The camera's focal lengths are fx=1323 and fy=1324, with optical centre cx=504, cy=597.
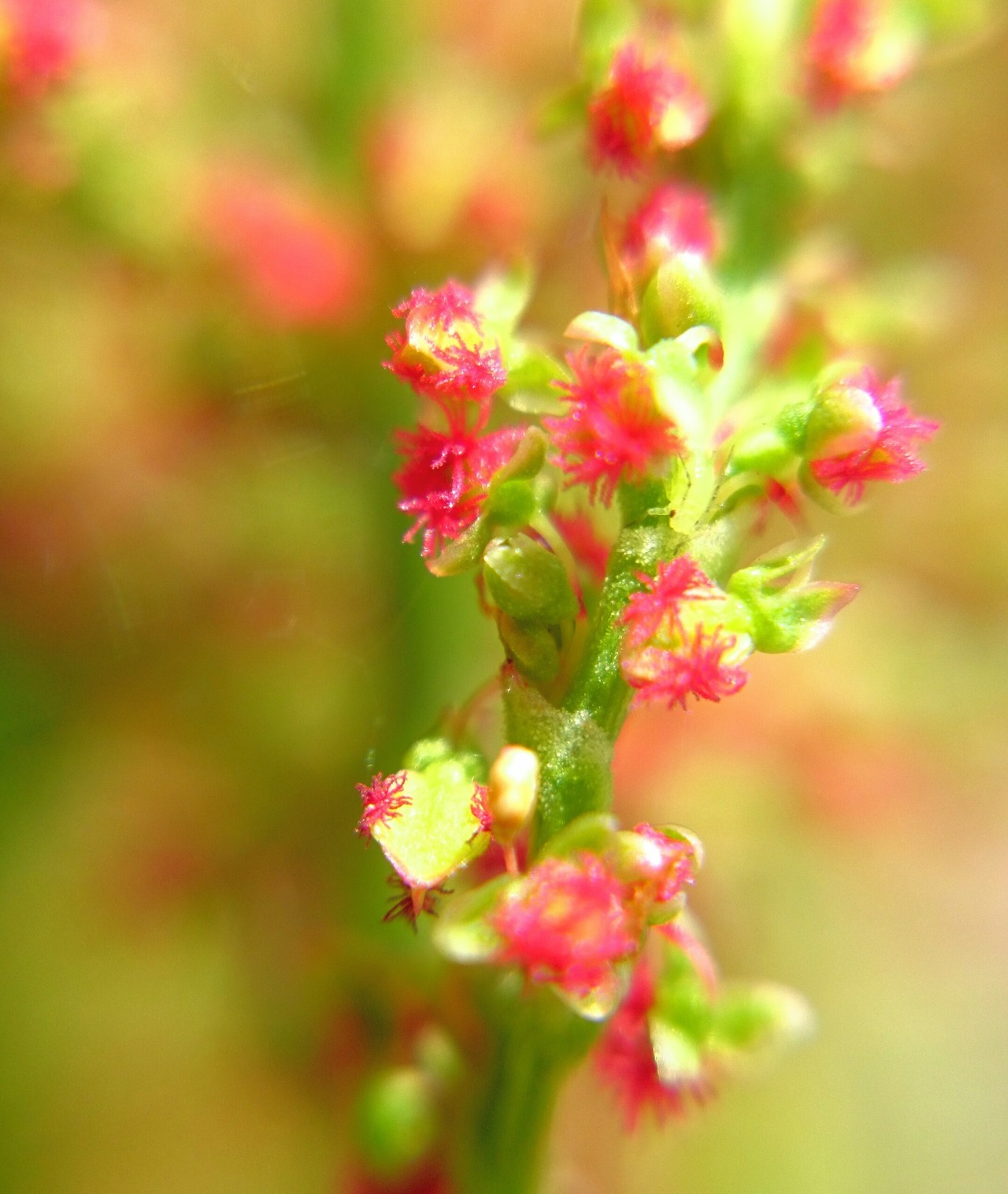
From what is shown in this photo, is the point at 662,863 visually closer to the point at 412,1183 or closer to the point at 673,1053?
the point at 673,1053

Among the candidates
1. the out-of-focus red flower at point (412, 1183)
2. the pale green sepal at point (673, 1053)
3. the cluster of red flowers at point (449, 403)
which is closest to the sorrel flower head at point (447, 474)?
the cluster of red flowers at point (449, 403)

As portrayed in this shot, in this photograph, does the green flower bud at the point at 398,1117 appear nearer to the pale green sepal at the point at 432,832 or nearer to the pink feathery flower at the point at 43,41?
the pale green sepal at the point at 432,832

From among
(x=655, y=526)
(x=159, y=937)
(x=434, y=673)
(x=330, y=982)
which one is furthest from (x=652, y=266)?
(x=159, y=937)

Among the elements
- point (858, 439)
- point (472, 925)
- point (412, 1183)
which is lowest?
point (412, 1183)

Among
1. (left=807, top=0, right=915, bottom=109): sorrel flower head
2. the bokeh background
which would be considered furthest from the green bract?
the bokeh background

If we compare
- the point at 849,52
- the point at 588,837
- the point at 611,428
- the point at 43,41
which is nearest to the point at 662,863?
the point at 588,837
